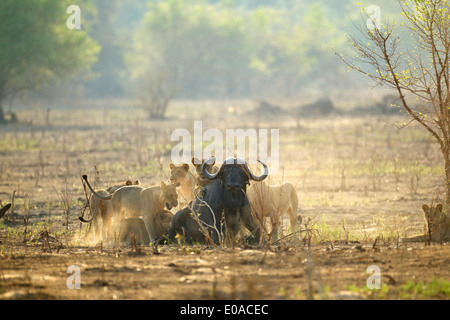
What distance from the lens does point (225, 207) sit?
9750 millimetres

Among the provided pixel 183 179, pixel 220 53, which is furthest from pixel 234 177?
pixel 220 53

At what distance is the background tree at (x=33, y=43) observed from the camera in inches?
1314

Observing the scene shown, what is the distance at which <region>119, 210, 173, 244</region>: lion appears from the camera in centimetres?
1025

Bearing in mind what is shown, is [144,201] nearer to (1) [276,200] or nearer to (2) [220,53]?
(1) [276,200]

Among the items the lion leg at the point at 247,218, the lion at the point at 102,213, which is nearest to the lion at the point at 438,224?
the lion leg at the point at 247,218

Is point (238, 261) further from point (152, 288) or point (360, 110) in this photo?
point (360, 110)

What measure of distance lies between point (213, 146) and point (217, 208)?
591 inches

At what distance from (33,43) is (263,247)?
93.9 feet

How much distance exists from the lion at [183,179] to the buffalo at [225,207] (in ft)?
1.96

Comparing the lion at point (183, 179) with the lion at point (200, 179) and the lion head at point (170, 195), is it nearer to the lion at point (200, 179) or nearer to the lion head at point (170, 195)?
the lion at point (200, 179)

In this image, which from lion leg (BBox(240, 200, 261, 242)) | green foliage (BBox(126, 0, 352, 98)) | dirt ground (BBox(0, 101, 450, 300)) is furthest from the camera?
green foliage (BBox(126, 0, 352, 98))

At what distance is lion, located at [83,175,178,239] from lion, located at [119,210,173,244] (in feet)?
0.22

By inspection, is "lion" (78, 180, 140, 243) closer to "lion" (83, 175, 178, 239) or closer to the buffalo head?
"lion" (83, 175, 178, 239)

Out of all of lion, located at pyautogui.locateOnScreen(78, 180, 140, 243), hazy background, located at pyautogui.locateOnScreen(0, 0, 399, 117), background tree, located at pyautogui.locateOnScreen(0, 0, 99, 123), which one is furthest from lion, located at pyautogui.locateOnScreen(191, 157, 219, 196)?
hazy background, located at pyautogui.locateOnScreen(0, 0, 399, 117)
